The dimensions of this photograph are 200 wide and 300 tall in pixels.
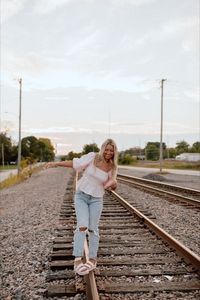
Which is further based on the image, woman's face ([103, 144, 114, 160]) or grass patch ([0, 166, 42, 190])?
grass patch ([0, 166, 42, 190])

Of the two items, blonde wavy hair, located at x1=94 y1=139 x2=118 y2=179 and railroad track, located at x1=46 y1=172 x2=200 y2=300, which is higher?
blonde wavy hair, located at x1=94 y1=139 x2=118 y2=179

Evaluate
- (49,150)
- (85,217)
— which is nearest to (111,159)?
(85,217)

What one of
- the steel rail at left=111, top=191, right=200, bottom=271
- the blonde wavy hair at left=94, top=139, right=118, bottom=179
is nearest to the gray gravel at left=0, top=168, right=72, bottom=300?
the blonde wavy hair at left=94, top=139, right=118, bottom=179

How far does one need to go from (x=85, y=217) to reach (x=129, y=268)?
961 millimetres

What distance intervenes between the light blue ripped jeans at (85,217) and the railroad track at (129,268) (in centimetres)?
31

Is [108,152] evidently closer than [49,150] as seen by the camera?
Yes

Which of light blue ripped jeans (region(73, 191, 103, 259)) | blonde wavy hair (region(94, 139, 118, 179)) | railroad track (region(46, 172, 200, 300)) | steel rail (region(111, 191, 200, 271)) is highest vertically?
blonde wavy hair (region(94, 139, 118, 179))

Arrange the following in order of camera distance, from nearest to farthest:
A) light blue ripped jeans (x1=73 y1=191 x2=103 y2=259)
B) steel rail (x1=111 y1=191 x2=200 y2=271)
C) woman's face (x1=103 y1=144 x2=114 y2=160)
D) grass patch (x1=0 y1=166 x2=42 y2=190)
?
woman's face (x1=103 y1=144 x2=114 y2=160) < light blue ripped jeans (x1=73 y1=191 x2=103 y2=259) < steel rail (x1=111 y1=191 x2=200 y2=271) < grass patch (x1=0 y1=166 x2=42 y2=190)

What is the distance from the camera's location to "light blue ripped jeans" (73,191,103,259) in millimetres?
5250

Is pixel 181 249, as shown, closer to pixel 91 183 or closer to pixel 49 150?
pixel 91 183

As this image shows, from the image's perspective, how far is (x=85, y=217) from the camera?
5.27m

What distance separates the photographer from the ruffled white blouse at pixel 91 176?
17.2ft

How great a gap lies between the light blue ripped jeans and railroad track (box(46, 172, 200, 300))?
0.31 meters

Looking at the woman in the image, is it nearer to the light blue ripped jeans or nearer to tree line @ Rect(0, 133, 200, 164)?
the light blue ripped jeans
